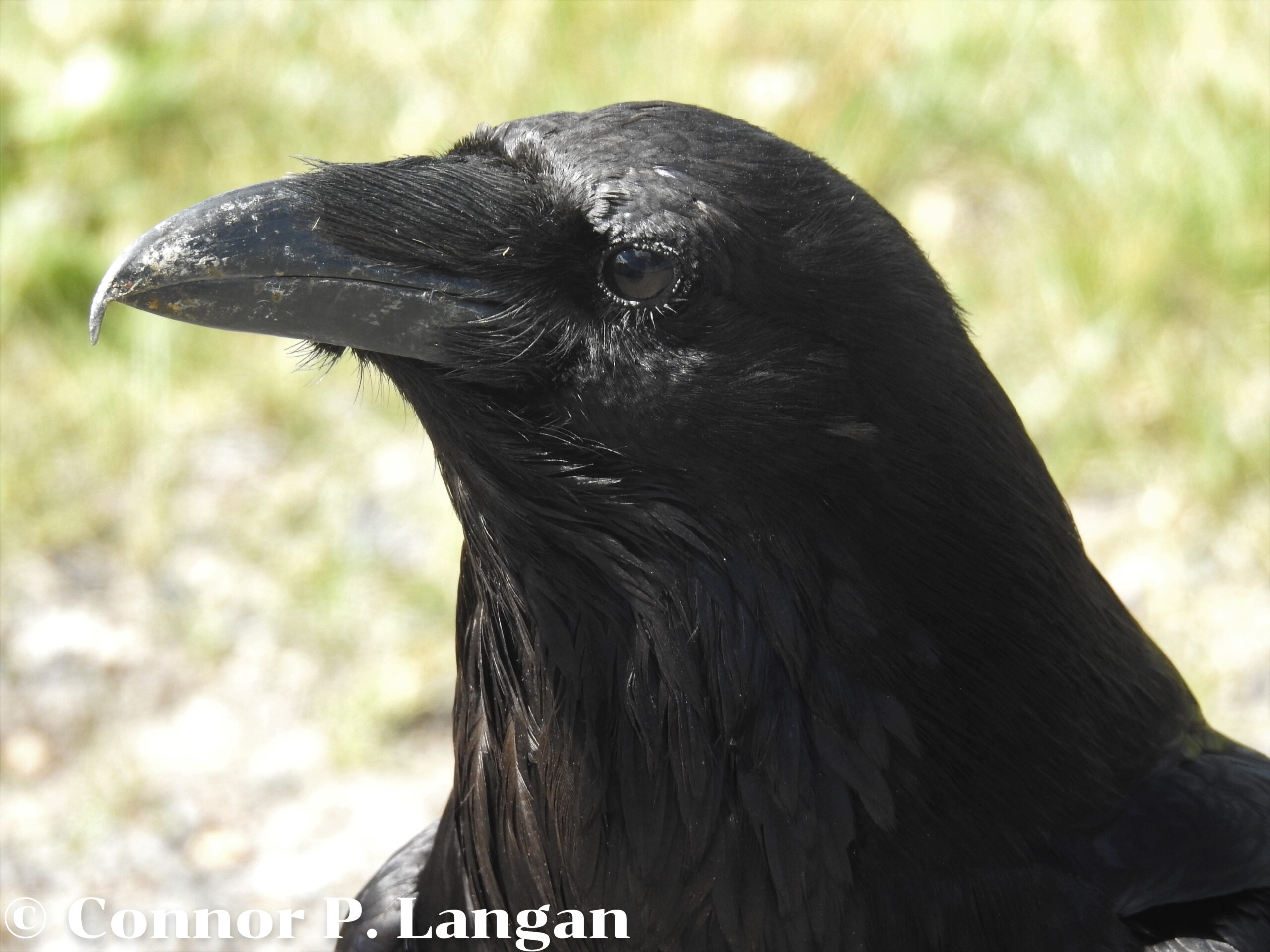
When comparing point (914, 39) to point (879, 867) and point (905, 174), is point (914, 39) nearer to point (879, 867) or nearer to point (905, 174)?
point (905, 174)

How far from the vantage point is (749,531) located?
6.13 feet

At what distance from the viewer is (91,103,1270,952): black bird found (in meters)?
1.85

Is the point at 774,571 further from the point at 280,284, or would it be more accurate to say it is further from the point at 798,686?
the point at 280,284

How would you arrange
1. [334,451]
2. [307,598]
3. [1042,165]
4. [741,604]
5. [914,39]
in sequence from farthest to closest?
[914,39] < [1042,165] < [334,451] < [307,598] < [741,604]

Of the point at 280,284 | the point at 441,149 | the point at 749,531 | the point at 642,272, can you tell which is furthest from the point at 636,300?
the point at 441,149

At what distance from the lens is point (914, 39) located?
5727 millimetres

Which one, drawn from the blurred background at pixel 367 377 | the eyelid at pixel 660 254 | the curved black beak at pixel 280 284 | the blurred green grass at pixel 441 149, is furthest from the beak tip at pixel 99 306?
the blurred green grass at pixel 441 149

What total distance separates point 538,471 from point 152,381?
3314 mm

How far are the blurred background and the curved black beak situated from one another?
206 cm

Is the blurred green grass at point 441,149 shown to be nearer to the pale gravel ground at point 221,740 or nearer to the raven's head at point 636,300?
the pale gravel ground at point 221,740

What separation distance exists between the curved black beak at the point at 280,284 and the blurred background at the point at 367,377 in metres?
2.06

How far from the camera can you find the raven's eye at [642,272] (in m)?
1.82

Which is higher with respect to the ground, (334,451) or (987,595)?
(334,451)

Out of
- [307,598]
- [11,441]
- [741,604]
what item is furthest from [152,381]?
[741,604]
